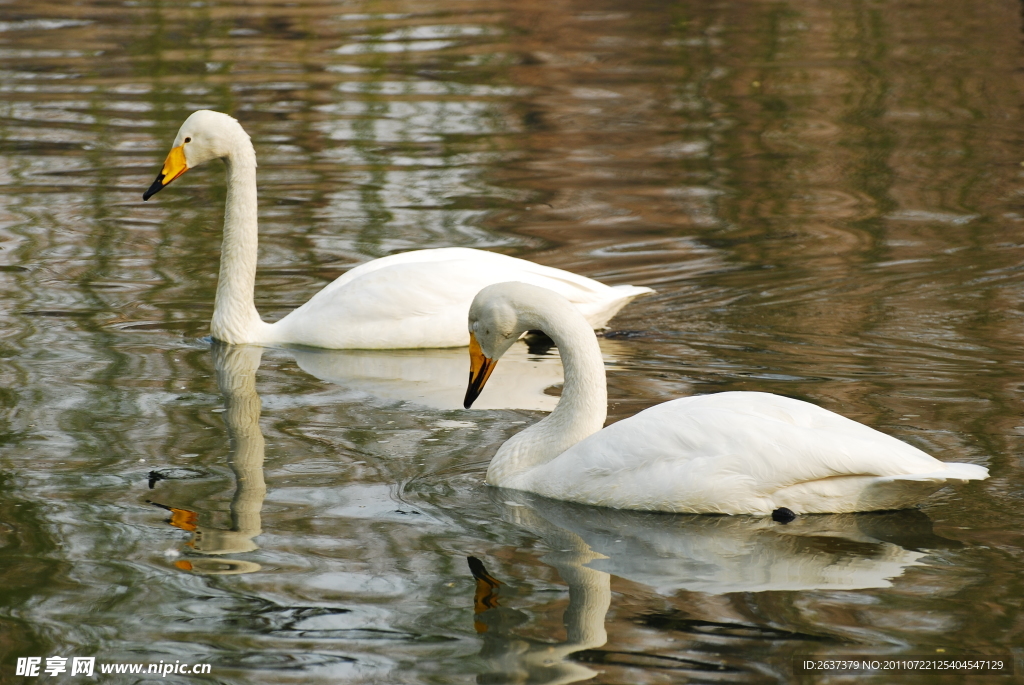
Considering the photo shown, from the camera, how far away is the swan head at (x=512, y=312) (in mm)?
6074

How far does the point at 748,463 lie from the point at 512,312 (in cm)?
124

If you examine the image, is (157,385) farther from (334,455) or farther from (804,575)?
(804,575)

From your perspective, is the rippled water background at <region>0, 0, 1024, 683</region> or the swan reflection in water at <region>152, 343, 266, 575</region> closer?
the rippled water background at <region>0, 0, 1024, 683</region>

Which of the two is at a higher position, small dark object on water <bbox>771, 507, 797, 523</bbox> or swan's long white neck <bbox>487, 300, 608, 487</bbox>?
swan's long white neck <bbox>487, 300, 608, 487</bbox>

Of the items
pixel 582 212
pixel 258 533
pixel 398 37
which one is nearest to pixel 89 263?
pixel 582 212

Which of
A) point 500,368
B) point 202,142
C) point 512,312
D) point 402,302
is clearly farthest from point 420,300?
point 512,312

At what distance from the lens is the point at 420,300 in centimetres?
853

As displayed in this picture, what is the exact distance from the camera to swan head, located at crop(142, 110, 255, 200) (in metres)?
8.99

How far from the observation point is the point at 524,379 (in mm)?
7984

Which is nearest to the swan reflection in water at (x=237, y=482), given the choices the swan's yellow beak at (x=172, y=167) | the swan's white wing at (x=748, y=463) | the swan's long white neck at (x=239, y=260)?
the swan's long white neck at (x=239, y=260)

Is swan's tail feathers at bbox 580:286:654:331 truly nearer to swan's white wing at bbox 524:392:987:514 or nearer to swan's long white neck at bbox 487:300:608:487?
swan's long white neck at bbox 487:300:608:487

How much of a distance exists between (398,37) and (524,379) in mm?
13564

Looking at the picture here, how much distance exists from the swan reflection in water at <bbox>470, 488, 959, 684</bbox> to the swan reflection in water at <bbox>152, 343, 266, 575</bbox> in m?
0.97

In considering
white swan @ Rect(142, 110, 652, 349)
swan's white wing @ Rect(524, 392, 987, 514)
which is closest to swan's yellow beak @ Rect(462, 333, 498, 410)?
swan's white wing @ Rect(524, 392, 987, 514)
